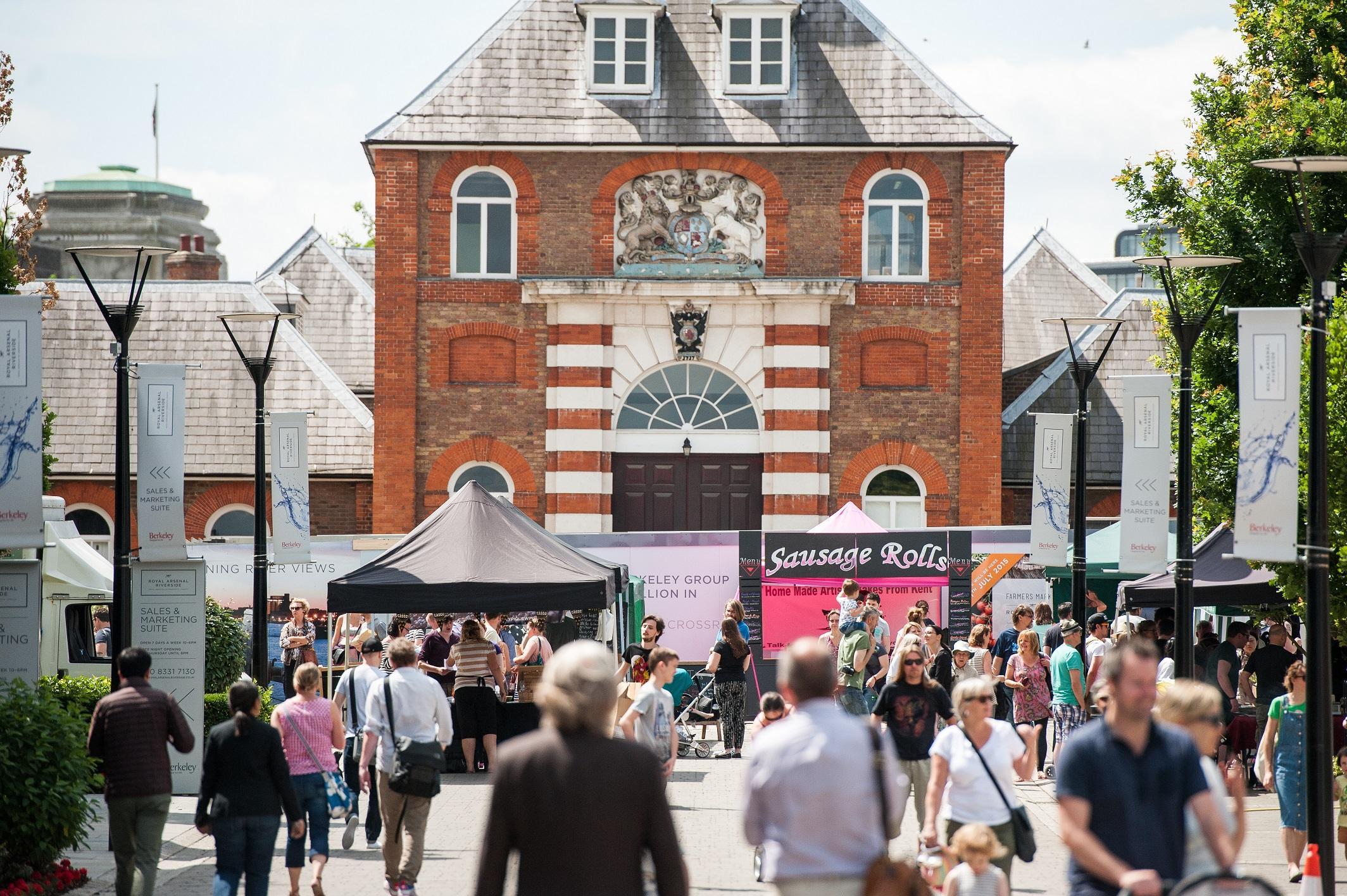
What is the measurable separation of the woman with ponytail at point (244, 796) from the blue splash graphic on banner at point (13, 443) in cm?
397

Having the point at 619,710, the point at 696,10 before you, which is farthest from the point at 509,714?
the point at 696,10

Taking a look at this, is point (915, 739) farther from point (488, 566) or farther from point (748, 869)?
point (488, 566)

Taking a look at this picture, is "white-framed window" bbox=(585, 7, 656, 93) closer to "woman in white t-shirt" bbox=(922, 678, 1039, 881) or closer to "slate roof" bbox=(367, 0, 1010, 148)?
"slate roof" bbox=(367, 0, 1010, 148)

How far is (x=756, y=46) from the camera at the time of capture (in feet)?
102

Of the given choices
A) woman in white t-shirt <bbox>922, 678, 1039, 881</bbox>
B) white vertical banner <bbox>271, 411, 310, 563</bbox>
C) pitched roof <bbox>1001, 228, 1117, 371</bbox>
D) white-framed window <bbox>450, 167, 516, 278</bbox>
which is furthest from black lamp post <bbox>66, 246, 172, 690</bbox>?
pitched roof <bbox>1001, 228, 1117, 371</bbox>

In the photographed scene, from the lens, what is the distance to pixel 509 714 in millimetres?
18766

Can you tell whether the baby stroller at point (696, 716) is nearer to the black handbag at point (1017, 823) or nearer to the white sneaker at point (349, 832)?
→ the white sneaker at point (349, 832)

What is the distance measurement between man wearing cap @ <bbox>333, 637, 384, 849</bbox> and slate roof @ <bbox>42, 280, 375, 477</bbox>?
1789 cm

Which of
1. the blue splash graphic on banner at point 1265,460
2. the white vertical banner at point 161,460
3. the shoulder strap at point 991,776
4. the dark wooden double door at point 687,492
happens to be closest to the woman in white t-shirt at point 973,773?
the shoulder strap at point 991,776

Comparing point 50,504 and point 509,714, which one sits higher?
point 50,504

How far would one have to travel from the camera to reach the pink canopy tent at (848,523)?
25.7 meters

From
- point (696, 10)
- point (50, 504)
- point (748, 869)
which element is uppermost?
point (696, 10)

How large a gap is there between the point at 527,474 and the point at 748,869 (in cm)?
1845

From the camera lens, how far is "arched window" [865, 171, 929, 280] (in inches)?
1219
